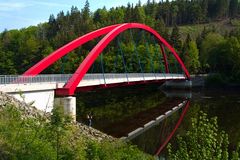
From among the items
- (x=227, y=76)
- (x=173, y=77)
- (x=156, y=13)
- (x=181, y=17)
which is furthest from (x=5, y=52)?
(x=181, y=17)

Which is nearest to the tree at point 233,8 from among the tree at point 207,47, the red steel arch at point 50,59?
the tree at point 207,47

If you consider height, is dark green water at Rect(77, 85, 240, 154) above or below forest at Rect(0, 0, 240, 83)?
below

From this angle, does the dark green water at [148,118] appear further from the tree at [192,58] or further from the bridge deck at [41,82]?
the tree at [192,58]

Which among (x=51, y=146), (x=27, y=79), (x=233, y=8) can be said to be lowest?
(x=51, y=146)

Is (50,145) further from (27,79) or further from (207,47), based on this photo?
(207,47)

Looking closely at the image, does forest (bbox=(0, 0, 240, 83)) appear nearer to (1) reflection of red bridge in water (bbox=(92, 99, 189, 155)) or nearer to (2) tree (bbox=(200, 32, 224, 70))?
(2) tree (bbox=(200, 32, 224, 70))

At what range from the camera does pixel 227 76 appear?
75125mm

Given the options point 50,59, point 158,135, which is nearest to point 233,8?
point 158,135

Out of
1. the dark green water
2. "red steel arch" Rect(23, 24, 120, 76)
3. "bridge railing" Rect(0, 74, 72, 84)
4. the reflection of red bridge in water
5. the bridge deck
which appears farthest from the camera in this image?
"red steel arch" Rect(23, 24, 120, 76)

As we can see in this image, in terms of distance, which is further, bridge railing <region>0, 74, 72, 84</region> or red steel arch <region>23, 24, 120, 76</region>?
red steel arch <region>23, 24, 120, 76</region>

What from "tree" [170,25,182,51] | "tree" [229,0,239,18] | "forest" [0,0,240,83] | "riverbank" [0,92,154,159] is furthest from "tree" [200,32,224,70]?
"riverbank" [0,92,154,159]

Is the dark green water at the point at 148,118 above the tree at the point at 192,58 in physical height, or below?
below

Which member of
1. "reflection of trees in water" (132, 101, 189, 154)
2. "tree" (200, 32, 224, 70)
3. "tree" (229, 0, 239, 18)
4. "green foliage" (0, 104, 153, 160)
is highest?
"tree" (229, 0, 239, 18)

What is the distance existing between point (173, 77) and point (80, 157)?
5616 centimetres
